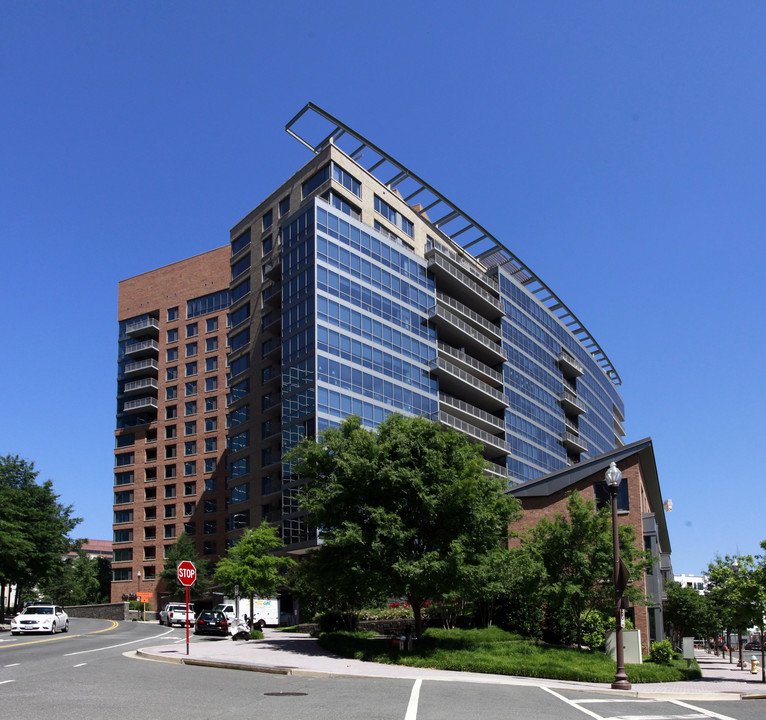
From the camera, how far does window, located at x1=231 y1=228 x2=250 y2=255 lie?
80.5 meters

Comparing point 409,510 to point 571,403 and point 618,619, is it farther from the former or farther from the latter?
point 571,403

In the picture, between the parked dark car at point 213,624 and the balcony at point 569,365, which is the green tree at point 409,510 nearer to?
the parked dark car at point 213,624

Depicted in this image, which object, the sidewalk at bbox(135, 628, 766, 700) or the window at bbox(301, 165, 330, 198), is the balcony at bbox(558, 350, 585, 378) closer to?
the window at bbox(301, 165, 330, 198)

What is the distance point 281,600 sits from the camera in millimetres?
70000

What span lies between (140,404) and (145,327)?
9.89 meters

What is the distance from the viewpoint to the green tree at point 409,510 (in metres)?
29.7

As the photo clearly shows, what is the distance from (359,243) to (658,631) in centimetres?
3759

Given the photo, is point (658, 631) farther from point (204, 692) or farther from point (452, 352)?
point (452, 352)

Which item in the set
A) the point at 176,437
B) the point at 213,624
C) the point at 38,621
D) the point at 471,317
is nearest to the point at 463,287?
the point at 471,317

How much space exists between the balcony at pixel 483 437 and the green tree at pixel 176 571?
31412 millimetres

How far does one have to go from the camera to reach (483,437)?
76.4m

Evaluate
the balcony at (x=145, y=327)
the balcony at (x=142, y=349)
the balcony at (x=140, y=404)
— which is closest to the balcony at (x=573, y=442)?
the balcony at (x=140, y=404)

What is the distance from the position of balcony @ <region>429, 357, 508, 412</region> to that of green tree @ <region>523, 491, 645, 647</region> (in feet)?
129

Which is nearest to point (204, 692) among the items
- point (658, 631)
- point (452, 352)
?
point (658, 631)
